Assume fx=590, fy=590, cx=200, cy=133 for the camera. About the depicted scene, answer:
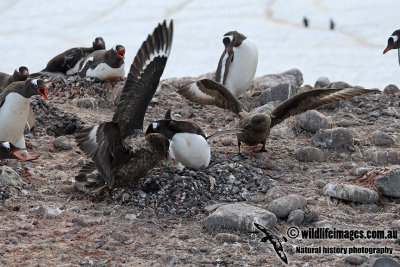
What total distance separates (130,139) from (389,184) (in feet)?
5.86

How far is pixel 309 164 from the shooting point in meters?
4.69

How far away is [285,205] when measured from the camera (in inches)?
141

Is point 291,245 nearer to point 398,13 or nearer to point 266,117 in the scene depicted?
point 266,117

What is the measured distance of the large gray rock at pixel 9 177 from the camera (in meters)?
3.88

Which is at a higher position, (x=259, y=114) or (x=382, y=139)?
(x=259, y=114)

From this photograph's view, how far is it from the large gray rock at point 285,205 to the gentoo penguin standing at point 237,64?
3138mm

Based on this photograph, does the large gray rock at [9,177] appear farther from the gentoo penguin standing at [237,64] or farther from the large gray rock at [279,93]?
the gentoo penguin standing at [237,64]

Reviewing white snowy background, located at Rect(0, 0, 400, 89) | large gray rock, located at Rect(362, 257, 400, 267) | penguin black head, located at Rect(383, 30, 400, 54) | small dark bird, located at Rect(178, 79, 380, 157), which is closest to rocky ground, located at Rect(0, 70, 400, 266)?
large gray rock, located at Rect(362, 257, 400, 267)

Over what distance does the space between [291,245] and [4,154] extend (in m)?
2.15

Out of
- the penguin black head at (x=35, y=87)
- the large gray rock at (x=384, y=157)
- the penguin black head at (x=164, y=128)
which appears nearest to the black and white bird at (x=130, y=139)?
the penguin black head at (x=164, y=128)

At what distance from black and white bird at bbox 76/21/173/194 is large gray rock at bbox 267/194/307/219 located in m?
0.93

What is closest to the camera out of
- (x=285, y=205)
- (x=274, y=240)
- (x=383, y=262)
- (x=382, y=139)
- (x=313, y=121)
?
(x=383, y=262)

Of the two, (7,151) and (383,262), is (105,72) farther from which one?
(383,262)

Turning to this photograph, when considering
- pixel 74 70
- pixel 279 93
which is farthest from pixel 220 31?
pixel 279 93
